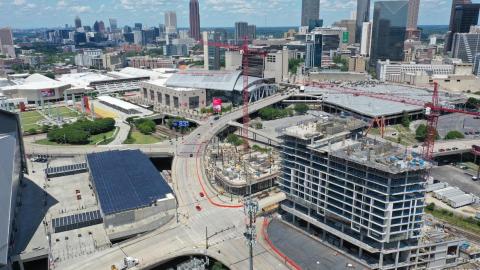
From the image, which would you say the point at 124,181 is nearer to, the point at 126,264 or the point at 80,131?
the point at 126,264

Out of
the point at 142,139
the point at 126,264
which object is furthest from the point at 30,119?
the point at 126,264

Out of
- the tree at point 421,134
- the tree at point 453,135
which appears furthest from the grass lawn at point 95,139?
the tree at point 453,135

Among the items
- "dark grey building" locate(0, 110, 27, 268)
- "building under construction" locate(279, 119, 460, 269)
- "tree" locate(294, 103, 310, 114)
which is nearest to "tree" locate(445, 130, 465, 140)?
"tree" locate(294, 103, 310, 114)

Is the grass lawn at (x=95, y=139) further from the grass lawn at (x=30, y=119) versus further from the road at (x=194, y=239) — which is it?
the road at (x=194, y=239)

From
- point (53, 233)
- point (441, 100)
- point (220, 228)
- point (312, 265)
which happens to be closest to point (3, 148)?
point (53, 233)

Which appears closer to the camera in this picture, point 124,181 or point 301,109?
point 124,181

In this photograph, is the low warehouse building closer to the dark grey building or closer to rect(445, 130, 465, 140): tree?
the dark grey building

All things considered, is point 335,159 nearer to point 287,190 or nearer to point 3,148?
point 287,190
